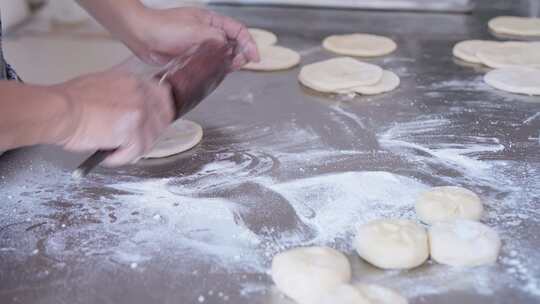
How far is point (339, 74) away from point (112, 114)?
1033mm

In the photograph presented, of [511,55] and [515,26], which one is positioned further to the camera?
[515,26]

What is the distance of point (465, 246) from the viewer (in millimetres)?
1235

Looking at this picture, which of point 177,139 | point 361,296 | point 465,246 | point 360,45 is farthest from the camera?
point 360,45

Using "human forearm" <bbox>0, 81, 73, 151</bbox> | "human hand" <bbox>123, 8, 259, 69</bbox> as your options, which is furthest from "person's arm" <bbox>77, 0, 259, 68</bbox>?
"human forearm" <bbox>0, 81, 73, 151</bbox>

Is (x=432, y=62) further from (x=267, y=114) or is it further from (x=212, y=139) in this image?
(x=212, y=139)

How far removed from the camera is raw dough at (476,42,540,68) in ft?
7.04

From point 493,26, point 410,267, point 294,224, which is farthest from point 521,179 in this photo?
point 493,26

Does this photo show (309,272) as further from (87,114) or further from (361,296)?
(87,114)

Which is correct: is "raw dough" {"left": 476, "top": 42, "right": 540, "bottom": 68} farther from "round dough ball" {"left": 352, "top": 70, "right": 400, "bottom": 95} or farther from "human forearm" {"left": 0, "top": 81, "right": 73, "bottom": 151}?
"human forearm" {"left": 0, "top": 81, "right": 73, "bottom": 151}

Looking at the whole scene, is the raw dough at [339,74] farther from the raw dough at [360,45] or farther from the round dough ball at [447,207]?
the round dough ball at [447,207]

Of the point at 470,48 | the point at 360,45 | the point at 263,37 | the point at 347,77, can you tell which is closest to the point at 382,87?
the point at 347,77

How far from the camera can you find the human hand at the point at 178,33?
1758mm

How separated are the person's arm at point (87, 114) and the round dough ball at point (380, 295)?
1.62ft

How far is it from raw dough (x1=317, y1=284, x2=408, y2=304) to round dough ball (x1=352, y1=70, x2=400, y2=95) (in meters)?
0.93
